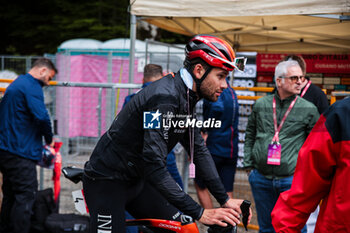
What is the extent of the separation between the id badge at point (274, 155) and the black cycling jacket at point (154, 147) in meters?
1.12

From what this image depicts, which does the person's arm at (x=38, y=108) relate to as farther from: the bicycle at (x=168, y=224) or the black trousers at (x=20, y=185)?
the bicycle at (x=168, y=224)

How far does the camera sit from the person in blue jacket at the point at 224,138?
490 centimetres

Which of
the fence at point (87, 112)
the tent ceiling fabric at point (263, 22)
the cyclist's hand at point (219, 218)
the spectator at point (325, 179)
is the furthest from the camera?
the fence at point (87, 112)

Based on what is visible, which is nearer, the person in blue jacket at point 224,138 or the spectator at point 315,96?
the spectator at point 315,96

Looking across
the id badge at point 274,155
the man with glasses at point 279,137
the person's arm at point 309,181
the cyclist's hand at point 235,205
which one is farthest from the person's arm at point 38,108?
the person's arm at point 309,181

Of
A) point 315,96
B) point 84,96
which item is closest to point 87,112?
point 84,96

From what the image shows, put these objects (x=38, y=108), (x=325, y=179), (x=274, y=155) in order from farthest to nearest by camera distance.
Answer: (x=38, y=108) → (x=274, y=155) → (x=325, y=179)

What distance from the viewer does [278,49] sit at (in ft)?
30.3

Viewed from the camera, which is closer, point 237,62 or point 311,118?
point 237,62

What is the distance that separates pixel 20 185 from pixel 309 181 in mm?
3863

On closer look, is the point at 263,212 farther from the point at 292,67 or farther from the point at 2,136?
the point at 2,136

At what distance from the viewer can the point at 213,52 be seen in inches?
96.7

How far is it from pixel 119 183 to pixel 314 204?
1.28 metres

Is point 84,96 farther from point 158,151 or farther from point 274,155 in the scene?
point 158,151
